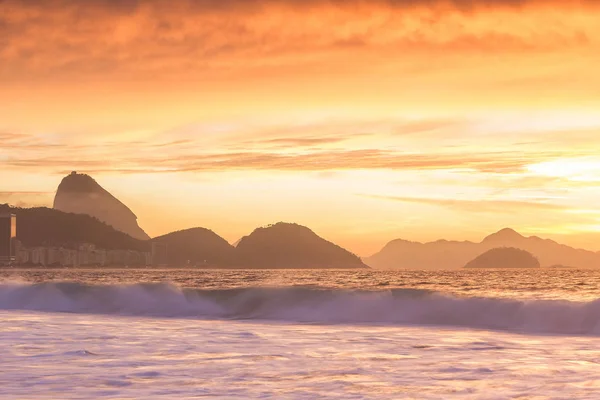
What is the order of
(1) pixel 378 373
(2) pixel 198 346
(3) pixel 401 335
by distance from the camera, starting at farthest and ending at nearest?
(3) pixel 401 335
(2) pixel 198 346
(1) pixel 378 373

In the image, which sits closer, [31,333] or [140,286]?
[31,333]

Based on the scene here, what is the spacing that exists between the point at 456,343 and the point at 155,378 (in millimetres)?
9073

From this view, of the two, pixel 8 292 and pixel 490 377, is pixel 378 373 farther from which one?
pixel 8 292

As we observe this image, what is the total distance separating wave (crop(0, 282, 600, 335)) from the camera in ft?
96.0

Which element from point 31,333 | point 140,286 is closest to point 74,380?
point 31,333

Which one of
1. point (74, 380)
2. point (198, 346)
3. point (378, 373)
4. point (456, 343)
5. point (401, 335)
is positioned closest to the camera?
point (74, 380)

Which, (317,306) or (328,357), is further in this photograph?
(317,306)

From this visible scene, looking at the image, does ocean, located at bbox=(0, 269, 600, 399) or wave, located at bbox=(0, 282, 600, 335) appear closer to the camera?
ocean, located at bbox=(0, 269, 600, 399)

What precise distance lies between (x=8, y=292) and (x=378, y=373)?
3472 centimetres

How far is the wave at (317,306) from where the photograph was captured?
29.2 meters

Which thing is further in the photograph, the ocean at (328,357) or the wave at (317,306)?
the wave at (317,306)

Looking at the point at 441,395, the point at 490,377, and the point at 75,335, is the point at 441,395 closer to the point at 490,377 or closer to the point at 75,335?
the point at 490,377

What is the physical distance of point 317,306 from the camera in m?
35.2

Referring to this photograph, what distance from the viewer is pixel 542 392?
12211 millimetres
